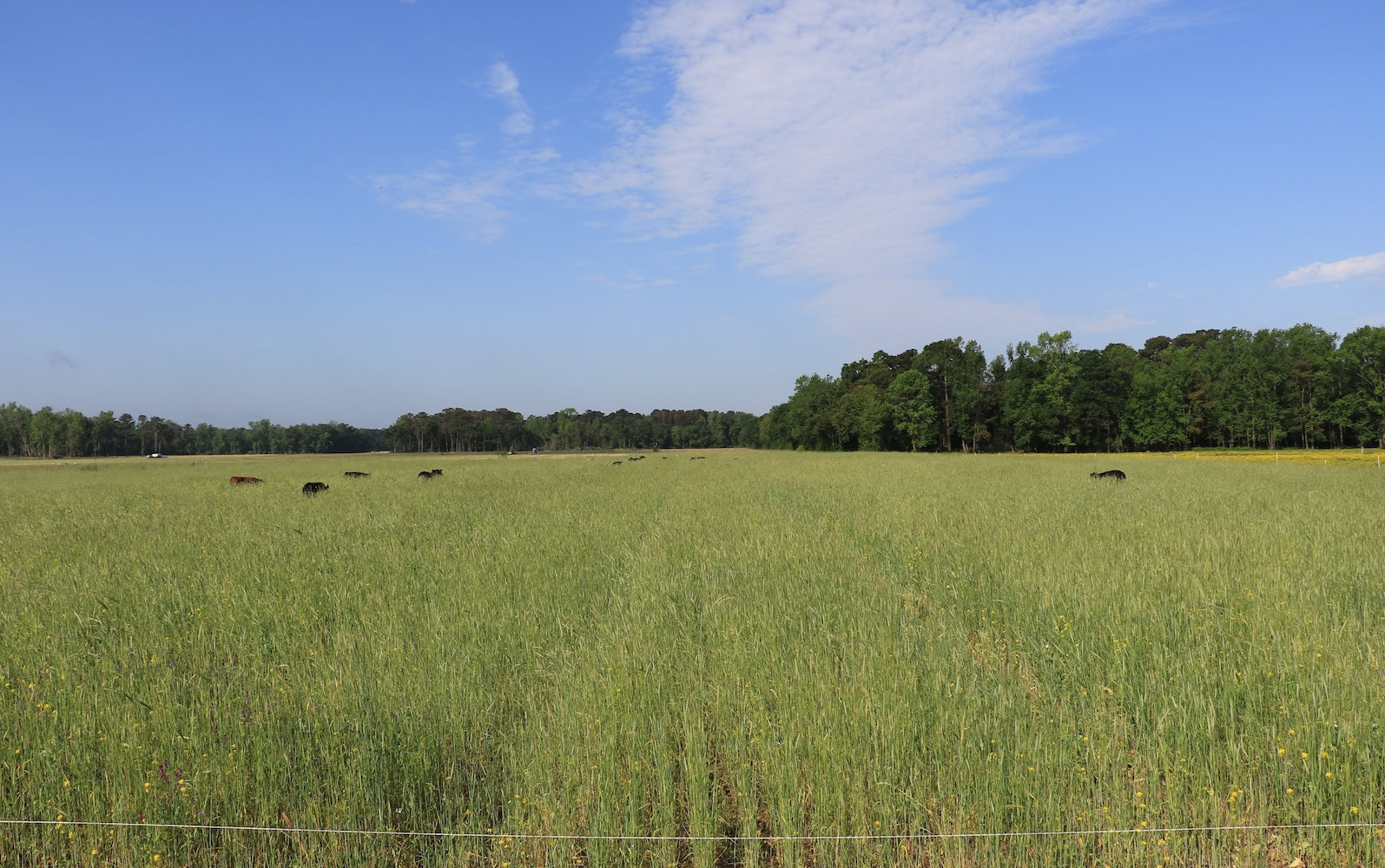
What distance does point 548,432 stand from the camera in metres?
185

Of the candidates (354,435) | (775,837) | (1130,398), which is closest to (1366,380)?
(1130,398)

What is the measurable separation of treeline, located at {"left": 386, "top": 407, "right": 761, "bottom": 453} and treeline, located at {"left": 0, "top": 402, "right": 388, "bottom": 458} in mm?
22388

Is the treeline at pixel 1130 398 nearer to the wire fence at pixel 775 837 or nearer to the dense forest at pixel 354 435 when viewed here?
the dense forest at pixel 354 435

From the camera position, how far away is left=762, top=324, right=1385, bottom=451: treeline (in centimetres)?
7444

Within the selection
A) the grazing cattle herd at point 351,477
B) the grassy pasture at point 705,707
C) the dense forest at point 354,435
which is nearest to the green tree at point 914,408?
the grazing cattle herd at point 351,477

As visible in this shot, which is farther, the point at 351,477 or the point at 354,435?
the point at 354,435

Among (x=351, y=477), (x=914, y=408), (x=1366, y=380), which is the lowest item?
(x=351, y=477)

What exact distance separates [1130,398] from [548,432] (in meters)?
141

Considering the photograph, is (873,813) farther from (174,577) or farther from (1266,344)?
(1266,344)

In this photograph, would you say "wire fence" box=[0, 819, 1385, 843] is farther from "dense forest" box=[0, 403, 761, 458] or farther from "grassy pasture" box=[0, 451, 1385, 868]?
"dense forest" box=[0, 403, 761, 458]

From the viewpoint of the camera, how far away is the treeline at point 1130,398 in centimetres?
7444

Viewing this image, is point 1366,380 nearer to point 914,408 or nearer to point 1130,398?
point 1130,398

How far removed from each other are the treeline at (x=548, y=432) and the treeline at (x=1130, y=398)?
220 ft

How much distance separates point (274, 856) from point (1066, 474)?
105 ft
